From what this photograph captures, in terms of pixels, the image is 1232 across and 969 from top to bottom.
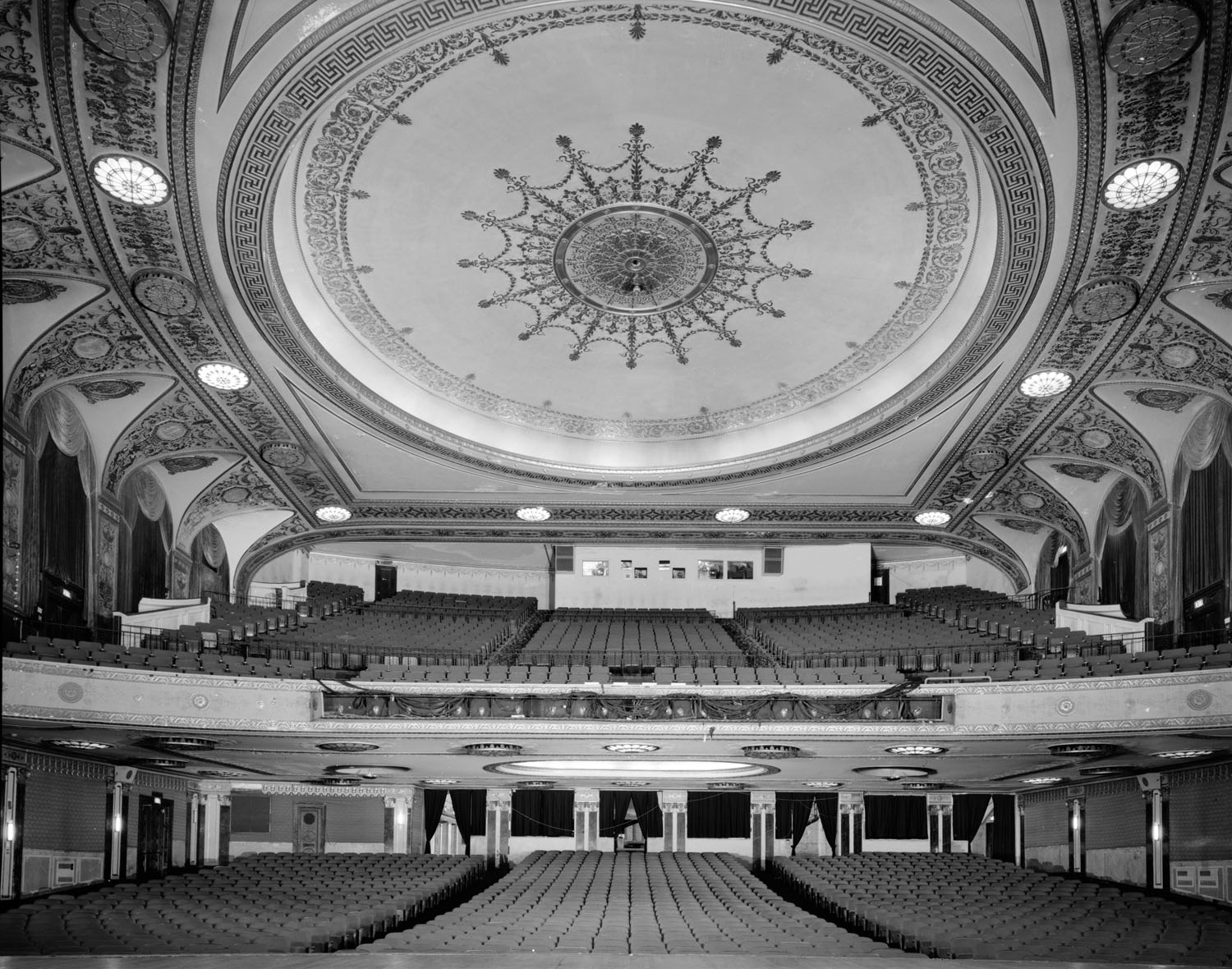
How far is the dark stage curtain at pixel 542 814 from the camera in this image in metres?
26.9

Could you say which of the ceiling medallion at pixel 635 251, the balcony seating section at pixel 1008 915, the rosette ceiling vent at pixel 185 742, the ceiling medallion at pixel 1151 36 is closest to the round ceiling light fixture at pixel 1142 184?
the ceiling medallion at pixel 1151 36

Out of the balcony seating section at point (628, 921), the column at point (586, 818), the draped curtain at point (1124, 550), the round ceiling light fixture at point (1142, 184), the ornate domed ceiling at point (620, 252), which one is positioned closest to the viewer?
the ornate domed ceiling at point (620, 252)

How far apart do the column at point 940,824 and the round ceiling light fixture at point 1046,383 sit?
12.6 m

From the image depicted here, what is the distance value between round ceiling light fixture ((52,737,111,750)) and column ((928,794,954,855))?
19.1 meters

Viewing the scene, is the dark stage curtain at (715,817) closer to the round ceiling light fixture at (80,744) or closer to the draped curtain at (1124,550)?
the draped curtain at (1124,550)

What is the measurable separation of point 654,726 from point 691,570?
49.1 ft

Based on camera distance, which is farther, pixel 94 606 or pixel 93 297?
pixel 94 606

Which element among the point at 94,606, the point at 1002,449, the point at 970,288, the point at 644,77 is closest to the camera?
the point at 644,77

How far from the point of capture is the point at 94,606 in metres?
19.1

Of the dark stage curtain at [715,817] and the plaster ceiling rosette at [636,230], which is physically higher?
the plaster ceiling rosette at [636,230]

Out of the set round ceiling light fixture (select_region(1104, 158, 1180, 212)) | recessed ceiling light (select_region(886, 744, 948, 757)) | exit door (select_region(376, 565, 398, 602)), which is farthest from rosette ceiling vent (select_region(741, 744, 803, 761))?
exit door (select_region(376, 565, 398, 602))

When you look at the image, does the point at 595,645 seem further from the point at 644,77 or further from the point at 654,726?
the point at 644,77

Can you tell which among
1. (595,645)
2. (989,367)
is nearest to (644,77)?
(989,367)

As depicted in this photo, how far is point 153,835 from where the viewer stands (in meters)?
23.2
